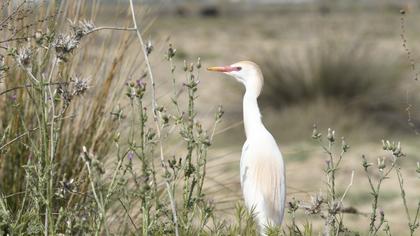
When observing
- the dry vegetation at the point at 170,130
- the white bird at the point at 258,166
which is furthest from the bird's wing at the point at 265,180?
the dry vegetation at the point at 170,130

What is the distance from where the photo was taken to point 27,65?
2.39 meters

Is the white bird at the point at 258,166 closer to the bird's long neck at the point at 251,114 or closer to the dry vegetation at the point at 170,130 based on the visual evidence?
the bird's long neck at the point at 251,114

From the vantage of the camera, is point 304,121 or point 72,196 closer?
point 72,196

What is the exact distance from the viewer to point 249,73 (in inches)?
132

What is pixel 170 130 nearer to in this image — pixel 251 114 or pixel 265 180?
pixel 251 114

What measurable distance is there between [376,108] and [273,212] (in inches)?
245

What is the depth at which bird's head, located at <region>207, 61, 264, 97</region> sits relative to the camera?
3.34 meters

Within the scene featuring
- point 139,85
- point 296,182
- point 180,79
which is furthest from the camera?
point 180,79

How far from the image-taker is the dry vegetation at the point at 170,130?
96.8 inches

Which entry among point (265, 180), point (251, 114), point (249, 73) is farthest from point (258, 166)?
point (249, 73)

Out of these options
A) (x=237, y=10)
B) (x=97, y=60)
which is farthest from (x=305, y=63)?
(x=237, y=10)

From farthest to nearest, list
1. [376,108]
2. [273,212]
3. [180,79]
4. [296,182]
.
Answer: [180,79] → [376,108] → [296,182] → [273,212]

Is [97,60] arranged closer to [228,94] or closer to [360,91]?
[360,91]

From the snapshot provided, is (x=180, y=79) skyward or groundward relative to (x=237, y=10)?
groundward
